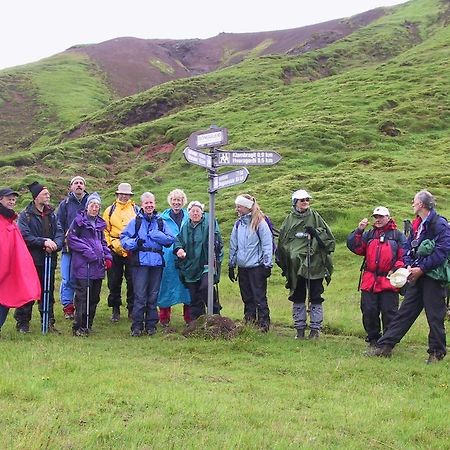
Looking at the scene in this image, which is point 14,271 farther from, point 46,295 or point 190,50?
point 190,50

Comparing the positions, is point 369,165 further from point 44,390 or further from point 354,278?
point 44,390

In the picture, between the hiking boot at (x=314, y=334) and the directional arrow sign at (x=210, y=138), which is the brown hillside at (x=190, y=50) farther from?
the hiking boot at (x=314, y=334)

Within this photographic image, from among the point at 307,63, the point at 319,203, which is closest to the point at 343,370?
the point at 319,203

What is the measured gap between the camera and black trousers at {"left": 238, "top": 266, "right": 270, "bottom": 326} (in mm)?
11688

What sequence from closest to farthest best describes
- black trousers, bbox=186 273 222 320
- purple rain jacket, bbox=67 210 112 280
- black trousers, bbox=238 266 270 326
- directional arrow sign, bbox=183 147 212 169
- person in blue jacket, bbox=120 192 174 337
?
directional arrow sign, bbox=183 147 212 169
purple rain jacket, bbox=67 210 112 280
person in blue jacket, bbox=120 192 174 337
black trousers, bbox=238 266 270 326
black trousers, bbox=186 273 222 320

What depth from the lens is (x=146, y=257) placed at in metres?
11.5

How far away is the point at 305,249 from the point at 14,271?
5.24m

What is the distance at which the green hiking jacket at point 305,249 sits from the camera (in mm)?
11344

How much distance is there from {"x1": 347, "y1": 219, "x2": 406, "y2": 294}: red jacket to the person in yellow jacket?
4788 millimetres

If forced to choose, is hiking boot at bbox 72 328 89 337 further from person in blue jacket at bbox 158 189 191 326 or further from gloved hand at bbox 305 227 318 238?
gloved hand at bbox 305 227 318 238

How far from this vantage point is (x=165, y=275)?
511 inches

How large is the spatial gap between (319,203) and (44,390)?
20.7 meters

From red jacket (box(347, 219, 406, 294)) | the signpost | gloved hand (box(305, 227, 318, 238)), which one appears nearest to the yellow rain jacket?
the signpost

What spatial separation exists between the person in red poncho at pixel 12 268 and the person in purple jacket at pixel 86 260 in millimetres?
845
